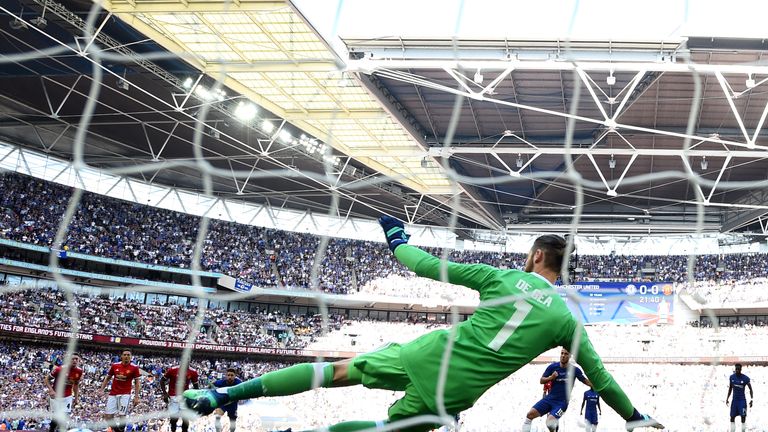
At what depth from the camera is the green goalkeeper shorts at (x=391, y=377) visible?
11.6 ft

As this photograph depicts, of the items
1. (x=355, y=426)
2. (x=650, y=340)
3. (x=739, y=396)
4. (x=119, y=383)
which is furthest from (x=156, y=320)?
(x=355, y=426)

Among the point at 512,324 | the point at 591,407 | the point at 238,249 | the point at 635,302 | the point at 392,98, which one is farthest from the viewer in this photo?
the point at 238,249

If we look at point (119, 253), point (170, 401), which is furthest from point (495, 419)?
point (119, 253)

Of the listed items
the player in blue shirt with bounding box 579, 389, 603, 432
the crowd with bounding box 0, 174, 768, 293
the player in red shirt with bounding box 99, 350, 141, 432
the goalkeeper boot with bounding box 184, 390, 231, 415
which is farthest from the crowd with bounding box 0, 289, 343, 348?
the goalkeeper boot with bounding box 184, 390, 231, 415

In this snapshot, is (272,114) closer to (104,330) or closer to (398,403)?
(104,330)

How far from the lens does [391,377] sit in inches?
141

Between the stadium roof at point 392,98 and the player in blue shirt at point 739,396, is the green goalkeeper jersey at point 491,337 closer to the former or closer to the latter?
the stadium roof at point 392,98

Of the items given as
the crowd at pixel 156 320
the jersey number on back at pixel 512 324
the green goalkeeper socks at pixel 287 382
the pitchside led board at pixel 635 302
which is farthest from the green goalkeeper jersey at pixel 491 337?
the pitchside led board at pixel 635 302

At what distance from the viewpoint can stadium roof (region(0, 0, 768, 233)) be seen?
14.9 meters

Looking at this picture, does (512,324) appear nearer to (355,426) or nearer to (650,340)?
(355,426)

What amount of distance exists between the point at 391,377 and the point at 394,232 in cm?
71

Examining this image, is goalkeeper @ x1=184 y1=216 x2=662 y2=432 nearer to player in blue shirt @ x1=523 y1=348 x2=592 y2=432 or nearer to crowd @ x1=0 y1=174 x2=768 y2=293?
player in blue shirt @ x1=523 y1=348 x2=592 y2=432

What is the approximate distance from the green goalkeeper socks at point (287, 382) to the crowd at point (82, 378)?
13.6 m

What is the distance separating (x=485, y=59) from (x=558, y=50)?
149 cm
